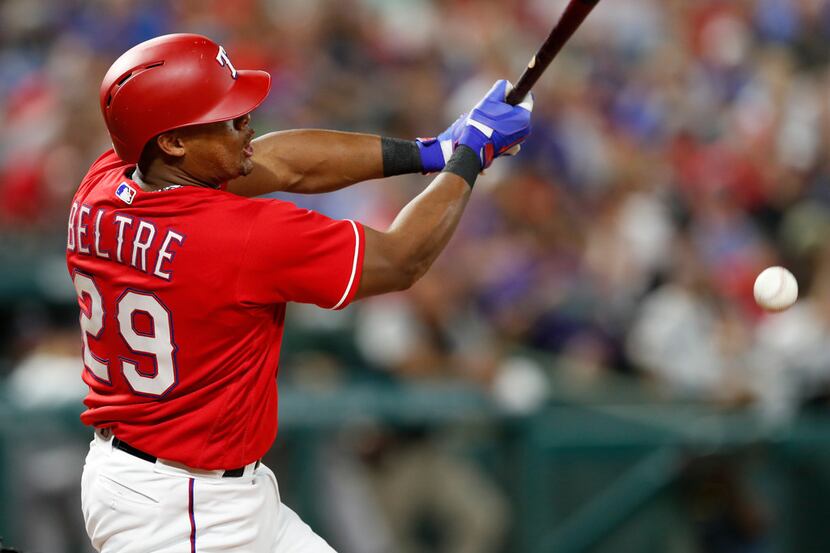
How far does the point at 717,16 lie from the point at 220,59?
25.6 ft

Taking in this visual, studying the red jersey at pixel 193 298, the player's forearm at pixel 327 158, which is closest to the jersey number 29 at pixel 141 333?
the red jersey at pixel 193 298

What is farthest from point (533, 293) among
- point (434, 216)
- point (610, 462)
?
point (434, 216)

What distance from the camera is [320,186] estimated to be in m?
3.55

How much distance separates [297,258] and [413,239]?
281 mm

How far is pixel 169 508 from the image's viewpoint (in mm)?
2996

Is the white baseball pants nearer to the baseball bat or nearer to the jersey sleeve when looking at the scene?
the jersey sleeve

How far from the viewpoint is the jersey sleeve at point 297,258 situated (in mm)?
2832

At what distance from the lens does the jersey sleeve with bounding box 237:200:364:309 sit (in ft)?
9.29

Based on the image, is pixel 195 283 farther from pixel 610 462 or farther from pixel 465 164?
pixel 610 462

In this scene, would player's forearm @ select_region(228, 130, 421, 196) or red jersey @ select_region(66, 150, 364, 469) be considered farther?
player's forearm @ select_region(228, 130, 421, 196)

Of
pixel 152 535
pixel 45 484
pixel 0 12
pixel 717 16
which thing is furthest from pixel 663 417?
pixel 0 12

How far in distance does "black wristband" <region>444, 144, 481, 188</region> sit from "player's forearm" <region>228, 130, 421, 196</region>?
0.36 m

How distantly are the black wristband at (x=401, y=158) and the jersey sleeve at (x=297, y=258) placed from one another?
0.66m

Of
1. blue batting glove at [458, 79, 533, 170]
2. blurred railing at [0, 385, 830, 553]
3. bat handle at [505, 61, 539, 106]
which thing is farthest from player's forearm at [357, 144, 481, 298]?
blurred railing at [0, 385, 830, 553]
